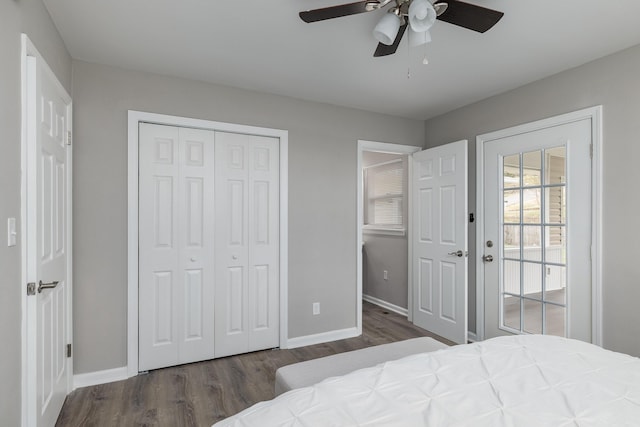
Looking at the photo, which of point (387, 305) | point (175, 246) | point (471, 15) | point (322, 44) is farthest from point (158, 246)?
point (387, 305)

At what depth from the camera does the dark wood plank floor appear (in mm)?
2094

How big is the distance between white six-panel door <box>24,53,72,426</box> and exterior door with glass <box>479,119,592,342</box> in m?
3.36

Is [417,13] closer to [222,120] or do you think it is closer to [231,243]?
[222,120]

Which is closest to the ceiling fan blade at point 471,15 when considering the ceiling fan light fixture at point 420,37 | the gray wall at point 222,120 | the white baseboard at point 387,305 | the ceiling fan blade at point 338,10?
the ceiling fan light fixture at point 420,37

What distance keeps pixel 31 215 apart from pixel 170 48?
1.41 metres

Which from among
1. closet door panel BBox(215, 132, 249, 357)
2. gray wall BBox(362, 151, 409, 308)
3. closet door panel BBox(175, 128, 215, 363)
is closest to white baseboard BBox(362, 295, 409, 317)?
gray wall BBox(362, 151, 409, 308)

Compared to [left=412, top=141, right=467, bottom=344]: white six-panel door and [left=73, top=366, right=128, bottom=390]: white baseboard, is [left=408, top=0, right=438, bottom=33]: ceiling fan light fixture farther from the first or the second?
[left=73, top=366, right=128, bottom=390]: white baseboard

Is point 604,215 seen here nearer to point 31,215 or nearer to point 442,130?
point 442,130

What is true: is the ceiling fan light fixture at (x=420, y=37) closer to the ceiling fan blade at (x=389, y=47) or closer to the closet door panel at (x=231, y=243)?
the ceiling fan blade at (x=389, y=47)

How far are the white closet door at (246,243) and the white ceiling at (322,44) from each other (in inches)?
24.8

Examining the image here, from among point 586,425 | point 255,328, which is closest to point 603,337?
point 586,425

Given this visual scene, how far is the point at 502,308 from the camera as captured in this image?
3.10 metres

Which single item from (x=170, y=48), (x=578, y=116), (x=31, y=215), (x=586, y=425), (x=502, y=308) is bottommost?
(x=502, y=308)

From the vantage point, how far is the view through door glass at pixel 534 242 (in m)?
2.70
